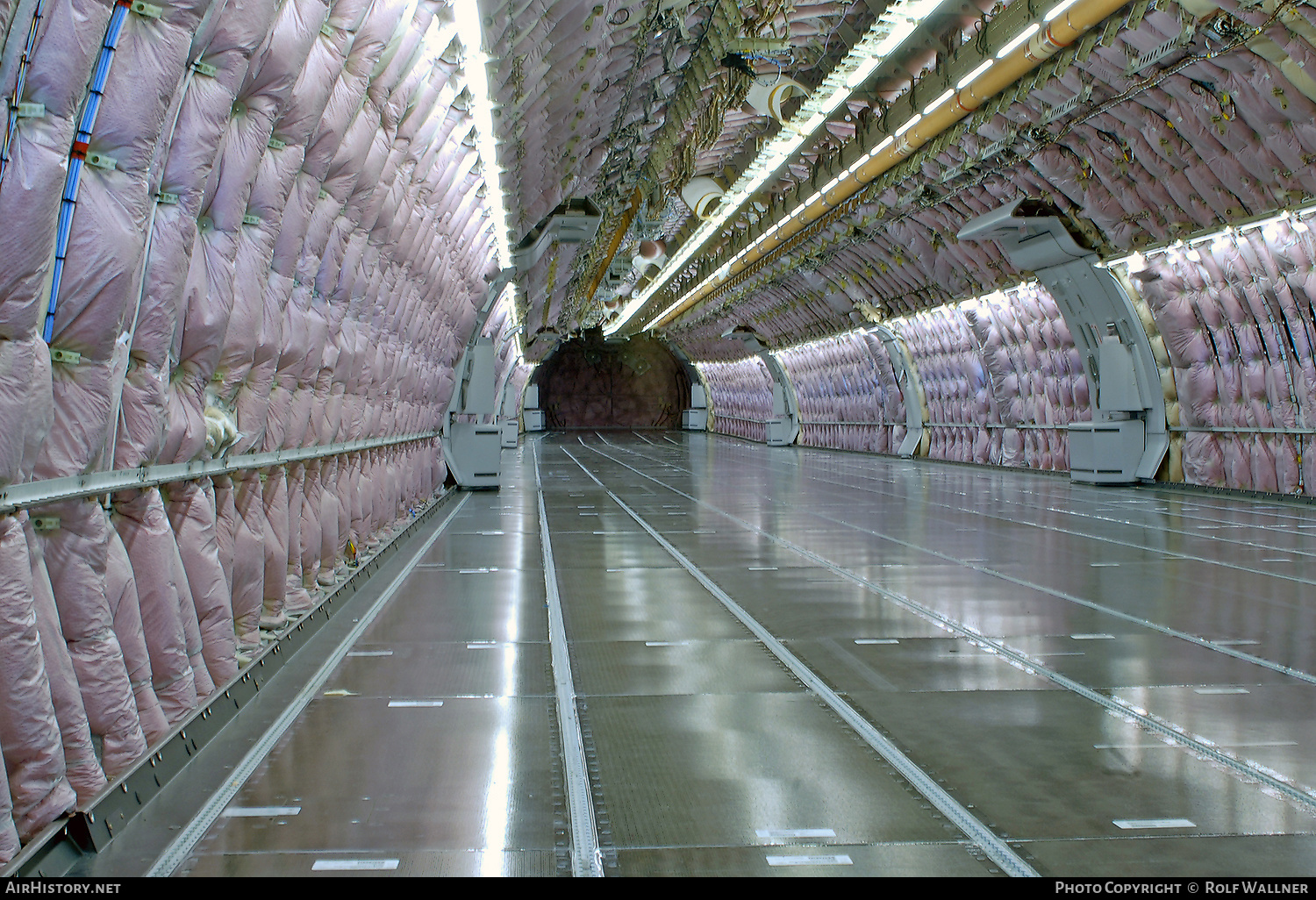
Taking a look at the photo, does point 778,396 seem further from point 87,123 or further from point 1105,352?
point 87,123

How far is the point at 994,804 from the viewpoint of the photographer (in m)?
4.78

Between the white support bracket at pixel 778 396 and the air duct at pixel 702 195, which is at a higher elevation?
the air duct at pixel 702 195

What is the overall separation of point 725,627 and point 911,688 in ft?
6.92

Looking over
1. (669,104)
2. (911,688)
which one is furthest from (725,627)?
(669,104)

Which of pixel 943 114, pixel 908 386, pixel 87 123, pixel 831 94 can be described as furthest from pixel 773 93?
pixel 908 386

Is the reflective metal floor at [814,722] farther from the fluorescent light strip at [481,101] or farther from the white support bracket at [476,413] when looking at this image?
the white support bracket at [476,413]

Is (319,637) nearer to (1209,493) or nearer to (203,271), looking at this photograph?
(203,271)

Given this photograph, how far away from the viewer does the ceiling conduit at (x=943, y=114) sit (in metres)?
11.3

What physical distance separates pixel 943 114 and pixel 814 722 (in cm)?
1059

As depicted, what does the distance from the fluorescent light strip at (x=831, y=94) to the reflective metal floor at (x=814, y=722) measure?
486cm

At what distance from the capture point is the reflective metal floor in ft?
14.3

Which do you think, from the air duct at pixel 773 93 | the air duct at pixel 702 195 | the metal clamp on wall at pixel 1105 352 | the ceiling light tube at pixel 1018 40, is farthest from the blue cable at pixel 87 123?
the metal clamp on wall at pixel 1105 352

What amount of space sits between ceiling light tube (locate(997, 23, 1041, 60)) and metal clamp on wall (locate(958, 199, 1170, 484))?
26.3 ft

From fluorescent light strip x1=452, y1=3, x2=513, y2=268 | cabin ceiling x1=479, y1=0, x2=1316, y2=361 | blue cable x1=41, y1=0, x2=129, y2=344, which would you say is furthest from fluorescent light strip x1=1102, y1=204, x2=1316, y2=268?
blue cable x1=41, y1=0, x2=129, y2=344
